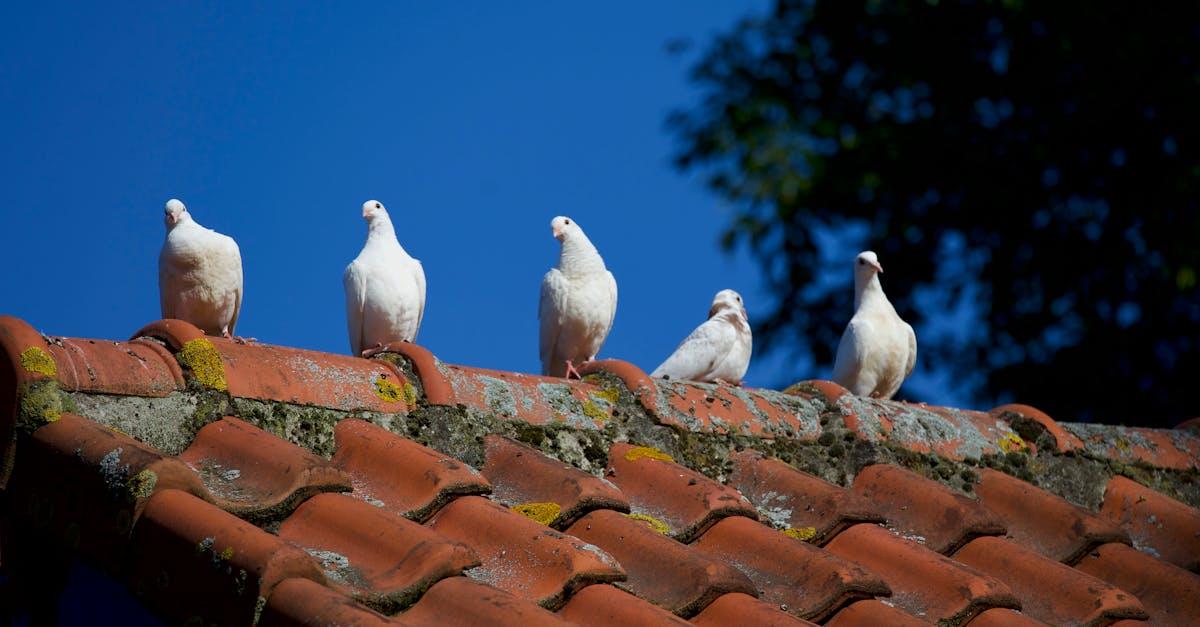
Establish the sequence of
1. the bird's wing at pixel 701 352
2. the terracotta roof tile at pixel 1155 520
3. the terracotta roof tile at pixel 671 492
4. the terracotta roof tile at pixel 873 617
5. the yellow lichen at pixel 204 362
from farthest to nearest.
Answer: the bird's wing at pixel 701 352
the terracotta roof tile at pixel 1155 520
the terracotta roof tile at pixel 671 492
the yellow lichen at pixel 204 362
the terracotta roof tile at pixel 873 617

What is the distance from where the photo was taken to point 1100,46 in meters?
13.4

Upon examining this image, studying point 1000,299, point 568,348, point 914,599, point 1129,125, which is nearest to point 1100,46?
point 1129,125

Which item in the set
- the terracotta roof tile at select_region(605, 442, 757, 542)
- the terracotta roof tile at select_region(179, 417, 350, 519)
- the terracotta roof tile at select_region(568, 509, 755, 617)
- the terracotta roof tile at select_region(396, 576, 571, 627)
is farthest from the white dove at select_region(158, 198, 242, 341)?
the terracotta roof tile at select_region(396, 576, 571, 627)

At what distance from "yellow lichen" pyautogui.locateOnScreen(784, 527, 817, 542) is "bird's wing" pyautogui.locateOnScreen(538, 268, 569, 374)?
335 cm

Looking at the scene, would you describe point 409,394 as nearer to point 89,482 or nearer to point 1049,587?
point 89,482

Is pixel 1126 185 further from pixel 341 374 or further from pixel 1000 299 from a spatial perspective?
pixel 341 374

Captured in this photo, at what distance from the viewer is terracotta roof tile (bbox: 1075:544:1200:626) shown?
4129mm

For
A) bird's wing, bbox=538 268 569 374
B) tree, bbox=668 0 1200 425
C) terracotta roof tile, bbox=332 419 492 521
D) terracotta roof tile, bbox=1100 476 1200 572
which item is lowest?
terracotta roof tile, bbox=332 419 492 521

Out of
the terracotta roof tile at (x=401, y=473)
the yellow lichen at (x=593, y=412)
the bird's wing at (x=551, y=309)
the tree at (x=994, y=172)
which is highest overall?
the tree at (x=994, y=172)

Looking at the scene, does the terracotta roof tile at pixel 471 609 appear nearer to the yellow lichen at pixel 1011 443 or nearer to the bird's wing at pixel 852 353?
the yellow lichen at pixel 1011 443

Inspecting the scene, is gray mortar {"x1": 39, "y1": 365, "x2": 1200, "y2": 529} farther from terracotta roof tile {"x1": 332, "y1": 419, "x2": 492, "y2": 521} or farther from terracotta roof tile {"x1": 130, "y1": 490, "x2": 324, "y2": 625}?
terracotta roof tile {"x1": 130, "y1": 490, "x2": 324, "y2": 625}

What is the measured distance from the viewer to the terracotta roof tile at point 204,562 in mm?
2734

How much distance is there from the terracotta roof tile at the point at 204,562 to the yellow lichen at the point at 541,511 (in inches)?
32.4

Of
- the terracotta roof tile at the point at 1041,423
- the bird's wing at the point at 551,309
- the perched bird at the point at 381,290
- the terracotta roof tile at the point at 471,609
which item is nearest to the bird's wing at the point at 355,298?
the perched bird at the point at 381,290
